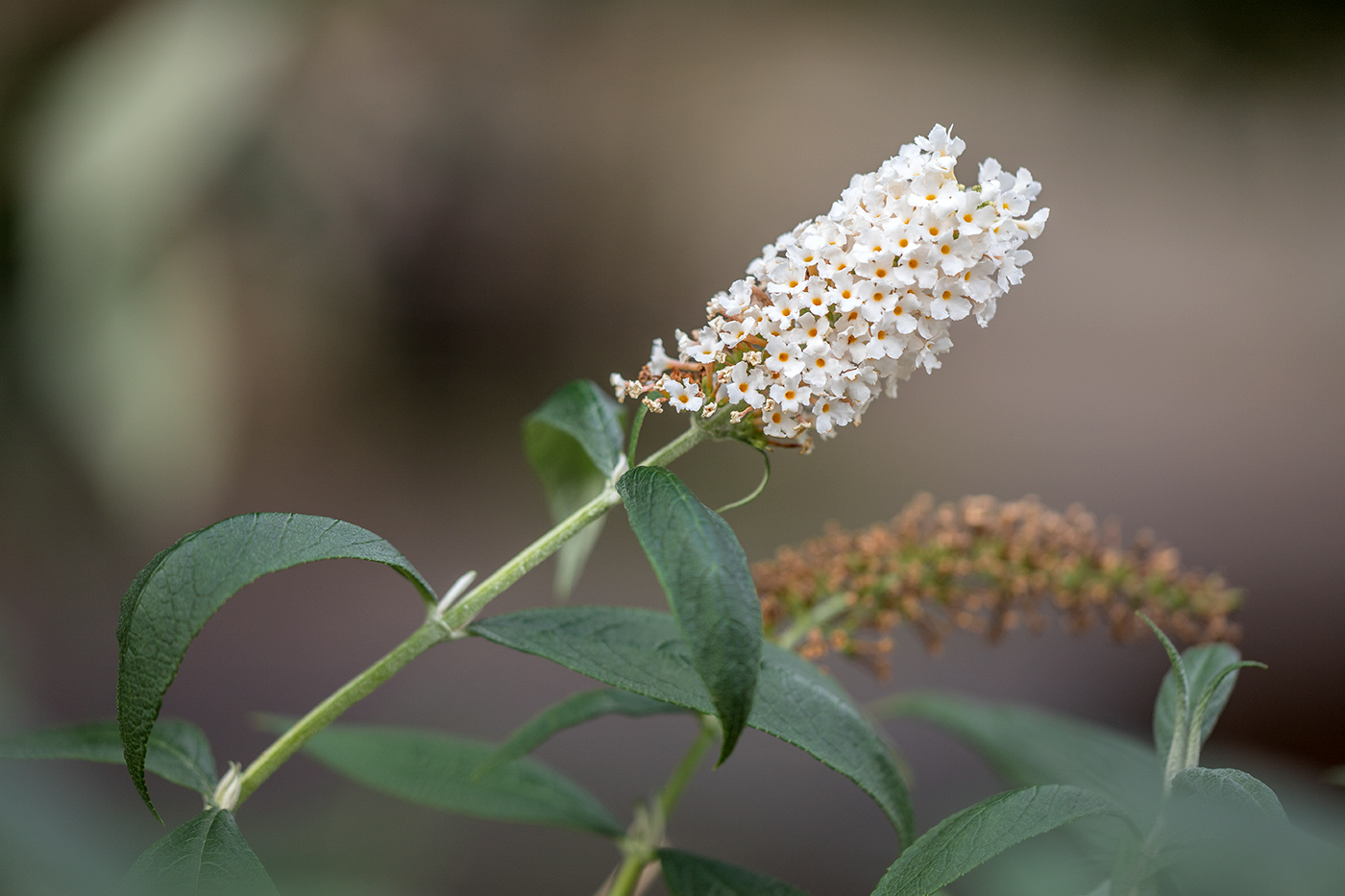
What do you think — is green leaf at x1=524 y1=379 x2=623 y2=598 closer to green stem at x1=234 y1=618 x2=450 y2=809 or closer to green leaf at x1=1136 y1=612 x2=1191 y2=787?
green stem at x1=234 y1=618 x2=450 y2=809

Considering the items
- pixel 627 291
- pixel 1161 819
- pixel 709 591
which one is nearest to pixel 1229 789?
pixel 1161 819

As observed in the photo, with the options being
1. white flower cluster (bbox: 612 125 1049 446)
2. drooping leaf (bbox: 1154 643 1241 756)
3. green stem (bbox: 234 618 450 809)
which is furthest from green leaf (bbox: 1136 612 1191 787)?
green stem (bbox: 234 618 450 809)

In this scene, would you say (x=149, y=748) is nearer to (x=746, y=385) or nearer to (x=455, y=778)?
(x=455, y=778)

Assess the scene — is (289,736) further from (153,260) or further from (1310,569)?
(1310,569)

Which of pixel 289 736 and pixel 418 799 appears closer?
pixel 289 736

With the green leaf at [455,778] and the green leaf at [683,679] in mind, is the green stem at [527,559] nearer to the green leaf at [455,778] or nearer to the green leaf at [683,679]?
the green leaf at [683,679]

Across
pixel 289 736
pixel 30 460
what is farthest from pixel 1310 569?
pixel 30 460

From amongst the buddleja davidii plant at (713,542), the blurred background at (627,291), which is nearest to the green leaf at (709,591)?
the buddleja davidii plant at (713,542)
